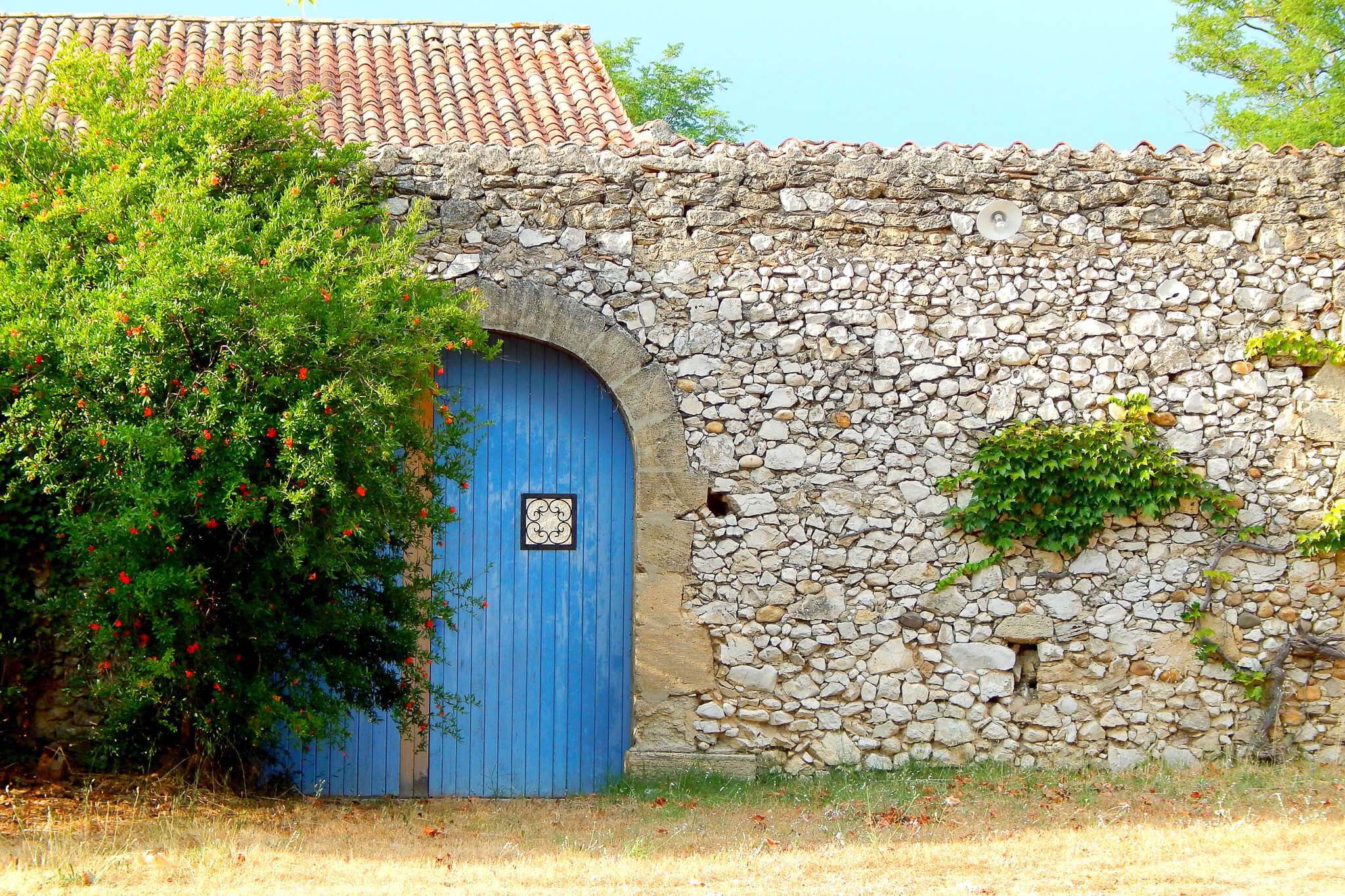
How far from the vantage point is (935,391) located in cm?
691

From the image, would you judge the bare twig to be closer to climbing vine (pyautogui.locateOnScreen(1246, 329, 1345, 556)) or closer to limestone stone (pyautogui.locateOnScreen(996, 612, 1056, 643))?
climbing vine (pyautogui.locateOnScreen(1246, 329, 1345, 556))

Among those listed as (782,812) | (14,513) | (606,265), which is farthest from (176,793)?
(606,265)

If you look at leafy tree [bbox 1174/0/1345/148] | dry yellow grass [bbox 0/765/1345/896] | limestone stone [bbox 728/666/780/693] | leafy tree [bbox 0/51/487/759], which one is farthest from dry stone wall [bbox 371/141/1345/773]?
leafy tree [bbox 1174/0/1345/148]

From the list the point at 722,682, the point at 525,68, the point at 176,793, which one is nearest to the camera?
the point at 176,793

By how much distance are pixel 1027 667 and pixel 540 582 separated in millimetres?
2999

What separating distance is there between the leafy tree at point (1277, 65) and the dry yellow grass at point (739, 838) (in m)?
10.8

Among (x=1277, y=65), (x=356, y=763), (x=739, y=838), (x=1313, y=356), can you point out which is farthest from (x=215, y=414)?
(x=1277, y=65)

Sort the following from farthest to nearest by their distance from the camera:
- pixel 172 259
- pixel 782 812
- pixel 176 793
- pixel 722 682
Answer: pixel 722 682 → pixel 782 812 → pixel 176 793 → pixel 172 259

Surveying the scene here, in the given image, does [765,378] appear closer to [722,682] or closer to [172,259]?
[722,682]

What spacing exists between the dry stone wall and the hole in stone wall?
33 mm

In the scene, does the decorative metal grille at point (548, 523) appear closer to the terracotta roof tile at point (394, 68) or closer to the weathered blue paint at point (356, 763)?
the weathered blue paint at point (356, 763)

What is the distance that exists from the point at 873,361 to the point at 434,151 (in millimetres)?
2909

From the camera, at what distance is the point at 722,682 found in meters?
6.76

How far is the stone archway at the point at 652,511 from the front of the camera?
6.71 metres
